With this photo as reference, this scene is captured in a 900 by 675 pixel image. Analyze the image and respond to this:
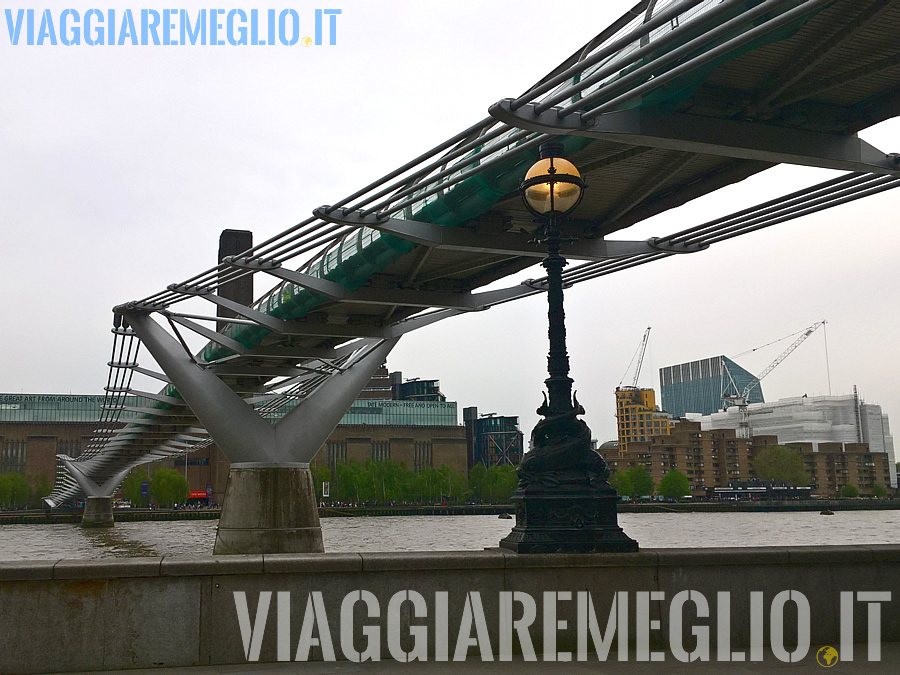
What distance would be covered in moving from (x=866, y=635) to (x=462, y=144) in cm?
790

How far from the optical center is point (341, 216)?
1683 centimetres

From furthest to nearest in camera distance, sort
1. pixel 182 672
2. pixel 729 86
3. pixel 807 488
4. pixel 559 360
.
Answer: pixel 807 488 < pixel 729 86 < pixel 559 360 < pixel 182 672

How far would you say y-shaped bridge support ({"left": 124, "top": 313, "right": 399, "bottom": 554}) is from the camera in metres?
29.4

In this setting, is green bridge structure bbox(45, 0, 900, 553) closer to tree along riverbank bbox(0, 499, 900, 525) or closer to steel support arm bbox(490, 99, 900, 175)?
steel support arm bbox(490, 99, 900, 175)

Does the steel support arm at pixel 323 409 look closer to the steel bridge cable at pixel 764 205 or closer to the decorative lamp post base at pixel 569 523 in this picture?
the steel bridge cable at pixel 764 205

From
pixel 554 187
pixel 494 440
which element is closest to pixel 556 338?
pixel 554 187

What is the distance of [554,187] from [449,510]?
120 m

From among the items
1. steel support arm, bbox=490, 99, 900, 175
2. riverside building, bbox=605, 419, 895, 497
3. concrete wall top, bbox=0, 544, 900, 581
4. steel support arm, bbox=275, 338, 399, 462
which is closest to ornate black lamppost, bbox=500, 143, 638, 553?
concrete wall top, bbox=0, 544, 900, 581

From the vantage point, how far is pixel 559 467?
8375mm

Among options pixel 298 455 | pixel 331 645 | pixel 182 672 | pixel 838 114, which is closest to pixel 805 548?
pixel 331 645

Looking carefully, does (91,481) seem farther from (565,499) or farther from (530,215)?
(565,499)

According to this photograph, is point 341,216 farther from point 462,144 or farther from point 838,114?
point 838,114

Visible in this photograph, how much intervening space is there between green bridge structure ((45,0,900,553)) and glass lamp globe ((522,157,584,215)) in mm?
908

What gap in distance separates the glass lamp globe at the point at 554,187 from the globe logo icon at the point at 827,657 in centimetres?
440
